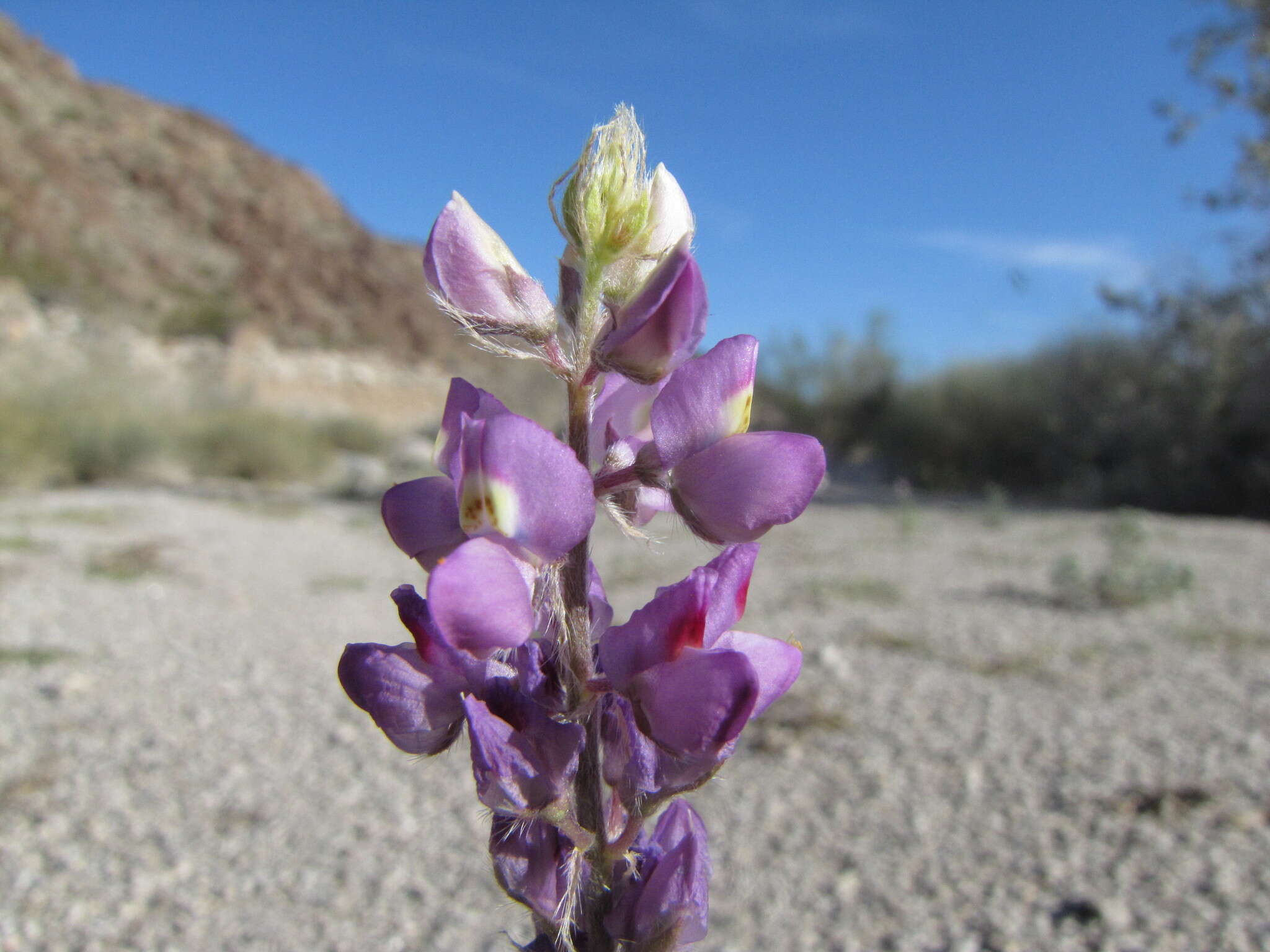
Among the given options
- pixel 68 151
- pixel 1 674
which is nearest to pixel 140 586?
pixel 1 674

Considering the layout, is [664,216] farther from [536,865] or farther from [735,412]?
[536,865]

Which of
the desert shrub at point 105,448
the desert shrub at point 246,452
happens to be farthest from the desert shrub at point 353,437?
the desert shrub at point 105,448

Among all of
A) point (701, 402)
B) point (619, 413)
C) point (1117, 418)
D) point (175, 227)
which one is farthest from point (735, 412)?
point (175, 227)

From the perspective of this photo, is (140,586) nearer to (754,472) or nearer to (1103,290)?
(754,472)

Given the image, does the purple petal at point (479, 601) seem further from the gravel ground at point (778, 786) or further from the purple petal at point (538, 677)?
the gravel ground at point (778, 786)

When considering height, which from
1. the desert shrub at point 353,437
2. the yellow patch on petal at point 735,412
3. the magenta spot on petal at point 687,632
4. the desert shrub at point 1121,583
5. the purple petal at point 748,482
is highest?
the yellow patch on petal at point 735,412

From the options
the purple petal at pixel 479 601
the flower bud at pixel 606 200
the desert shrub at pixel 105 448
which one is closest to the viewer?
the purple petal at pixel 479 601

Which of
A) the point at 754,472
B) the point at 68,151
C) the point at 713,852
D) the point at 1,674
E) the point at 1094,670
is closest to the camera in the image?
the point at 754,472
